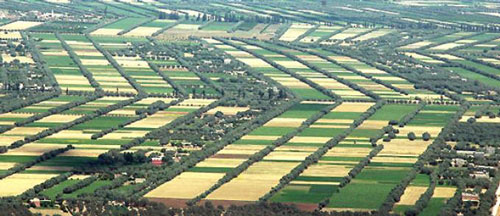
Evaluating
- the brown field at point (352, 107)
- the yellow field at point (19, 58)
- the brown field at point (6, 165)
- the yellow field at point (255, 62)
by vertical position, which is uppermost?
the brown field at point (6, 165)

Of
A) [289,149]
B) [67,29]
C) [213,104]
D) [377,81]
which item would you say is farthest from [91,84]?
[67,29]

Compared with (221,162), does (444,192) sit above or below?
above

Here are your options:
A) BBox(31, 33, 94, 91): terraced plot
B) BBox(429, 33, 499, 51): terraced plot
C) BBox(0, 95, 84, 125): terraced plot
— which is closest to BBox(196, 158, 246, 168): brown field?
BBox(0, 95, 84, 125): terraced plot

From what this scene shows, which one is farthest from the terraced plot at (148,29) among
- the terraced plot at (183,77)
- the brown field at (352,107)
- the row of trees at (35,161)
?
the row of trees at (35,161)

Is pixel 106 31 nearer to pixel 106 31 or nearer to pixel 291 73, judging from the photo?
pixel 106 31

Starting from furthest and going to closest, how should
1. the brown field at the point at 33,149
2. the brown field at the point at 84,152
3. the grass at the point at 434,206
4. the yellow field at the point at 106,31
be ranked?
the yellow field at the point at 106,31, the brown field at the point at 33,149, the brown field at the point at 84,152, the grass at the point at 434,206

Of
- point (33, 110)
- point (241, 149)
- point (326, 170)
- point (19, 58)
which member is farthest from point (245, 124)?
point (19, 58)

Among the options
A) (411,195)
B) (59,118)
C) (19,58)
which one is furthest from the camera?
(19,58)

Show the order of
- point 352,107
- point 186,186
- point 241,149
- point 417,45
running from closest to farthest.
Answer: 1. point 186,186
2. point 241,149
3. point 352,107
4. point 417,45

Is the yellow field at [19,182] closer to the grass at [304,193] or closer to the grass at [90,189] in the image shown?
the grass at [90,189]
